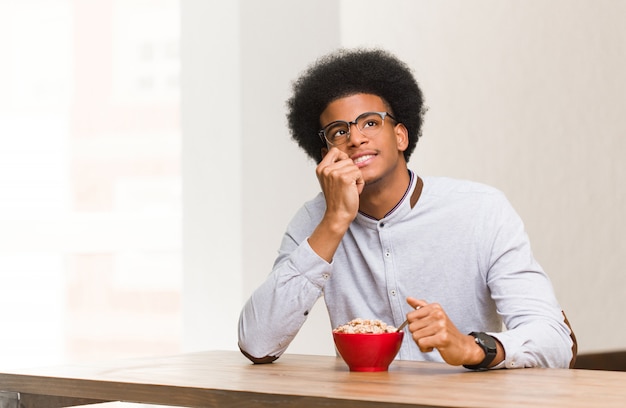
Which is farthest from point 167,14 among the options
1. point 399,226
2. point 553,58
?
point 399,226

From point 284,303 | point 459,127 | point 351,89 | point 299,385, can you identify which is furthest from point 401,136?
point 459,127

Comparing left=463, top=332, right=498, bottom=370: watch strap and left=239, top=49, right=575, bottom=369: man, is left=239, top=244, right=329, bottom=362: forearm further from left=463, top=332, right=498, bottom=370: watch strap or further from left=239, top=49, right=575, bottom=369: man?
left=463, top=332, right=498, bottom=370: watch strap

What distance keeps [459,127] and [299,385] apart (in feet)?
7.90

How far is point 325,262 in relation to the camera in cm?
179

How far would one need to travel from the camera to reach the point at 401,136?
2201 millimetres

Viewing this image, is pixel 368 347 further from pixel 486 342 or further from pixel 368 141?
pixel 368 141

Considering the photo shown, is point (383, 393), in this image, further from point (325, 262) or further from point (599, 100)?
point (599, 100)

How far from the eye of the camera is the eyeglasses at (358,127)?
1.99 m

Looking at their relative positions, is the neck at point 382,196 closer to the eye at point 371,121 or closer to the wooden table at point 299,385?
the eye at point 371,121

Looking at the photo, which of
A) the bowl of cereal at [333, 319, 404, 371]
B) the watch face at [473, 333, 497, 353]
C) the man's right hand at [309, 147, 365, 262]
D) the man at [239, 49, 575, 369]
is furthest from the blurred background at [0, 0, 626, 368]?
the watch face at [473, 333, 497, 353]

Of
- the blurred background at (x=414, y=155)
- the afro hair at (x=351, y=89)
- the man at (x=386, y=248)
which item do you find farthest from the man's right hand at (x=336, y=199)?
the blurred background at (x=414, y=155)

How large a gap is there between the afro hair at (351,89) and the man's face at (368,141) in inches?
1.9

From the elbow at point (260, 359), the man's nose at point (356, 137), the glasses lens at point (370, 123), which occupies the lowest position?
the elbow at point (260, 359)

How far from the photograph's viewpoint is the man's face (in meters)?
1.98
